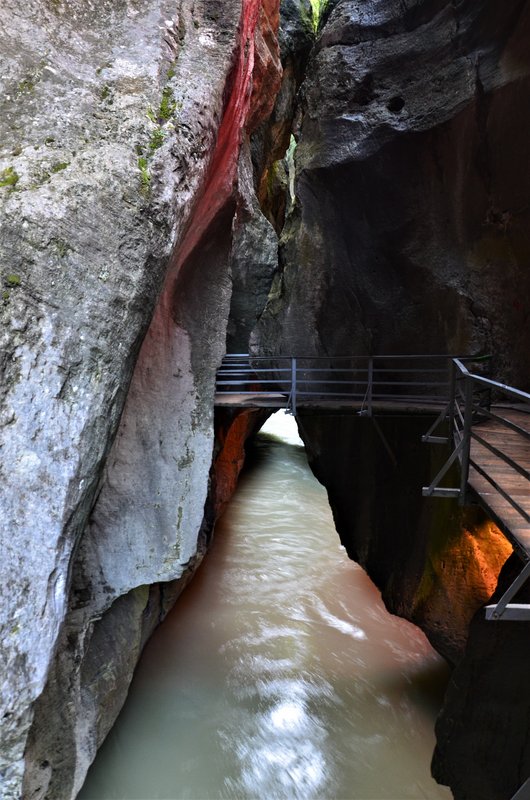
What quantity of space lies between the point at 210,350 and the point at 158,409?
104 cm

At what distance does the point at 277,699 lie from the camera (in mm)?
5684

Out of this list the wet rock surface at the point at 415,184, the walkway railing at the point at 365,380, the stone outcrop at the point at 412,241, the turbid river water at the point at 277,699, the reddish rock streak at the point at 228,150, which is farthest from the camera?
the walkway railing at the point at 365,380

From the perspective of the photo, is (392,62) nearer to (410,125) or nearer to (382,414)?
(410,125)

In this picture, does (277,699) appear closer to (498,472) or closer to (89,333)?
(498,472)

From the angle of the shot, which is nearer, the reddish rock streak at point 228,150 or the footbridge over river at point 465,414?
the footbridge over river at point 465,414

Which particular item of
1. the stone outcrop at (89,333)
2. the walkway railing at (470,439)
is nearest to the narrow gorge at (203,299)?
the stone outcrop at (89,333)

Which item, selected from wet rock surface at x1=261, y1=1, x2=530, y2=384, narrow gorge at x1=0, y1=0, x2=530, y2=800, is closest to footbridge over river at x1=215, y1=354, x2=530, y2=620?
narrow gorge at x1=0, y1=0, x2=530, y2=800

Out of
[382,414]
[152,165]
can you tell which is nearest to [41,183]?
[152,165]

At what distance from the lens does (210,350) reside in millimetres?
5188

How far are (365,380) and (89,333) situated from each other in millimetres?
6088

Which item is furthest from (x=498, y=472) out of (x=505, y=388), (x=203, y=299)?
(x=203, y=299)

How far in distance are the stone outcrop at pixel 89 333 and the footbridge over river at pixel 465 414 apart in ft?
7.83

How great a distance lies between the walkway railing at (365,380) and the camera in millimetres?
6488

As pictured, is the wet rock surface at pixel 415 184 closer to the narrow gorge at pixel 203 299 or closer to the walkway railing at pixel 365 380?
the narrow gorge at pixel 203 299
